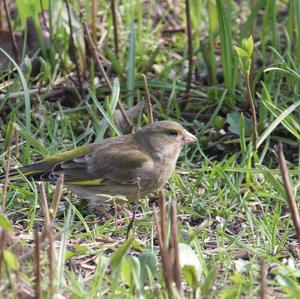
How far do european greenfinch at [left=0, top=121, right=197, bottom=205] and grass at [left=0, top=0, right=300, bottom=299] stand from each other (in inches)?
4.3

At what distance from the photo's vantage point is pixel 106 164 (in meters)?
5.34

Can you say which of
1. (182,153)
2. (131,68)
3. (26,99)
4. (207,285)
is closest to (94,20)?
(131,68)

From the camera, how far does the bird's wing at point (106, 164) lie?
523 cm

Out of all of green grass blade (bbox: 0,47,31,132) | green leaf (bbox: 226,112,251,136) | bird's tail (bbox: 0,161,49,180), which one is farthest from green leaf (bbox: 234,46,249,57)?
green grass blade (bbox: 0,47,31,132)

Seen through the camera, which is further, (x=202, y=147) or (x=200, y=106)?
(x=200, y=106)

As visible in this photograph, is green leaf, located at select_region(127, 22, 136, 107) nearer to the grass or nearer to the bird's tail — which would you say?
the grass

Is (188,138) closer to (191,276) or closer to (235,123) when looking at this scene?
(235,123)

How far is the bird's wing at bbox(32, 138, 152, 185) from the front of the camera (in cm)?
523

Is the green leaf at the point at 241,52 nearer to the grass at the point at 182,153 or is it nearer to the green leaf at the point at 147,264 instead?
the grass at the point at 182,153

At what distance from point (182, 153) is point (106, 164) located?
Result: 2.19 ft

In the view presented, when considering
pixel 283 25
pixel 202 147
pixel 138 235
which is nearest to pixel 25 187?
pixel 138 235

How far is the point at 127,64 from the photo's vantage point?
6.54m

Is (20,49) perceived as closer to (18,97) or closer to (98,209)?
(18,97)

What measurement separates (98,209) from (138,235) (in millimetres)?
462
